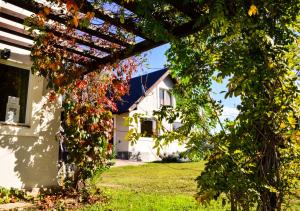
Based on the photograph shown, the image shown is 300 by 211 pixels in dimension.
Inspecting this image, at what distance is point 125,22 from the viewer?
15.5ft

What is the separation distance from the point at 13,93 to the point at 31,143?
4.27 ft

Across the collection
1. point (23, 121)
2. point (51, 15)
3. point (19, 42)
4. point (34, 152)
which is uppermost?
point (19, 42)

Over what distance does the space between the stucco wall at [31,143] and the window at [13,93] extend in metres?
0.12

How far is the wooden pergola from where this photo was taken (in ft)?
12.7

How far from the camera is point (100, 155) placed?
741 cm

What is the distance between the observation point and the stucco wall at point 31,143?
6.72 metres

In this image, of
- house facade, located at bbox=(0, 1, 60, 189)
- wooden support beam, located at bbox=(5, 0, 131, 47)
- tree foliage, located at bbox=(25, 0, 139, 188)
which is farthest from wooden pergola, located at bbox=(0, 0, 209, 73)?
house facade, located at bbox=(0, 1, 60, 189)

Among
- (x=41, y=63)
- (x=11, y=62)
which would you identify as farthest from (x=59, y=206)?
(x=11, y=62)

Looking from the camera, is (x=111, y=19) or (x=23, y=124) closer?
(x=111, y=19)

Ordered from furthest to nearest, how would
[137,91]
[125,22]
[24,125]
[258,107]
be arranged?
[137,91], [24,125], [125,22], [258,107]

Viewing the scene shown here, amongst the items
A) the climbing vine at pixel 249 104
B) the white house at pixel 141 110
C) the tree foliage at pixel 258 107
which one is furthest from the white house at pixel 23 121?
the white house at pixel 141 110

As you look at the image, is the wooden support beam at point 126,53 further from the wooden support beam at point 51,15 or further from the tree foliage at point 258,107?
the tree foliage at point 258,107

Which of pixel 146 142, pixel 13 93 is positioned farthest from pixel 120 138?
pixel 13 93

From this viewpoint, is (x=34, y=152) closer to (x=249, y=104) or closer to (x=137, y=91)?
(x=249, y=104)
